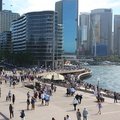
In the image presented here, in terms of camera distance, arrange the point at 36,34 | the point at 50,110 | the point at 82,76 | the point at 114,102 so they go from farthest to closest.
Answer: the point at 36,34 → the point at 82,76 → the point at 114,102 → the point at 50,110

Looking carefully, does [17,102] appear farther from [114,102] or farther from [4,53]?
[4,53]

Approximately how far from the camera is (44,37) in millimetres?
177875

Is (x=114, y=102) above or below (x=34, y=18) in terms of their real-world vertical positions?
below

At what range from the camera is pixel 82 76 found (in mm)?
126062

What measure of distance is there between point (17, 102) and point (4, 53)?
160702 millimetres

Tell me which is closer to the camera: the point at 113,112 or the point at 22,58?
the point at 113,112

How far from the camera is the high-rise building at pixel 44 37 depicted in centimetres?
17200

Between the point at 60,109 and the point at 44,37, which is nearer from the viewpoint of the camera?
the point at 60,109

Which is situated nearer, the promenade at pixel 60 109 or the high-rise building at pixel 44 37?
the promenade at pixel 60 109

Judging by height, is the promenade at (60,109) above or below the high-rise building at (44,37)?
below

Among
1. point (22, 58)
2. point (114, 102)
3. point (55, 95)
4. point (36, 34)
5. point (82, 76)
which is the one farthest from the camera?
point (36, 34)

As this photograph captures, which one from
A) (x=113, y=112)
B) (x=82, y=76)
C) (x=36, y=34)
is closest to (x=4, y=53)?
(x=36, y=34)

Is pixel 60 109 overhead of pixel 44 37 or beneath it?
beneath

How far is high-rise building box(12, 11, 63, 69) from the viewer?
172 meters
